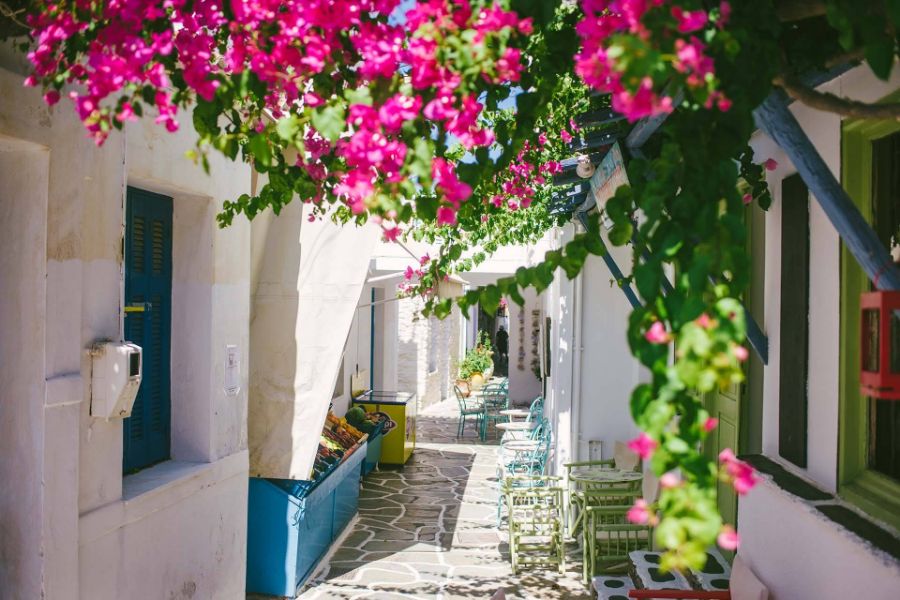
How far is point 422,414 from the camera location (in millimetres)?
19062

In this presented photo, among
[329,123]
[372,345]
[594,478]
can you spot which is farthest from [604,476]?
[372,345]

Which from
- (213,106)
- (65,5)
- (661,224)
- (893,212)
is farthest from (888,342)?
(65,5)

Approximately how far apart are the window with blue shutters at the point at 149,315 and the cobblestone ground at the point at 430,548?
2.47m

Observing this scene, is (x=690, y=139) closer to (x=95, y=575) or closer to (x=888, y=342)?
(x=888, y=342)

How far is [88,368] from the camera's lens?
4043 mm

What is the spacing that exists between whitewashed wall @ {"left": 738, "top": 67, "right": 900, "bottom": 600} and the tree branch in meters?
1.13

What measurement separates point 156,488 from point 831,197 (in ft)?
13.3

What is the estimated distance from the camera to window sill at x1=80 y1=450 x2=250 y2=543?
415 cm

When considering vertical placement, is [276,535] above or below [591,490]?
below

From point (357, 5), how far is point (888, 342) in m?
1.61

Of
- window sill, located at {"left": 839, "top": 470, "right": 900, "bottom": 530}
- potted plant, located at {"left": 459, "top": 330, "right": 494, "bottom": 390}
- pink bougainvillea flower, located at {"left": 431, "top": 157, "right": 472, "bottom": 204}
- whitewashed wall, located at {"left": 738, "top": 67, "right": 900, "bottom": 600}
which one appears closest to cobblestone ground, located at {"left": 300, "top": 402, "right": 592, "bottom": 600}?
whitewashed wall, located at {"left": 738, "top": 67, "right": 900, "bottom": 600}

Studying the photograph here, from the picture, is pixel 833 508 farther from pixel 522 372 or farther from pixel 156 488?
pixel 522 372

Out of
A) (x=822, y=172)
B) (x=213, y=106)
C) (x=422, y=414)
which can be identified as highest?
(x=213, y=106)

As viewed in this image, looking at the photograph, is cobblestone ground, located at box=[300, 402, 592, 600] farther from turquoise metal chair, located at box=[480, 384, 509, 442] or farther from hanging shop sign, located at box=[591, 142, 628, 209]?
hanging shop sign, located at box=[591, 142, 628, 209]
